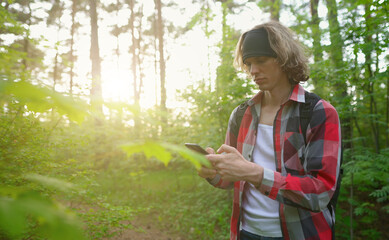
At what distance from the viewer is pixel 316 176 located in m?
1.44

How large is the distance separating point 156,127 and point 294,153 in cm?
356

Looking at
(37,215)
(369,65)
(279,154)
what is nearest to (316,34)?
(369,65)

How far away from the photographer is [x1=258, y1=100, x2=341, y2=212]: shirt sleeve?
54.3 inches

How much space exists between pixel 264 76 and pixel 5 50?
2.12 m

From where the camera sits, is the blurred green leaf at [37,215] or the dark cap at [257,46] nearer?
the blurred green leaf at [37,215]

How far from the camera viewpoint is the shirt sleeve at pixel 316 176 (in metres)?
1.38

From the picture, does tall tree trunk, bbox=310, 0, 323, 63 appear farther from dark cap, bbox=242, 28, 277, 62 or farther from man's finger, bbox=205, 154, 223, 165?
man's finger, bbox=205, 154, 223, 165

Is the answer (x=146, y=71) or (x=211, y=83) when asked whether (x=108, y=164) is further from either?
(x=146, y=71)

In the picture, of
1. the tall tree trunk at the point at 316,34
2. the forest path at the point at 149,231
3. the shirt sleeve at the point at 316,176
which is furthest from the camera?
the forest path at the point at 149,231

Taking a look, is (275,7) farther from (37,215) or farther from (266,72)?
(37,215)

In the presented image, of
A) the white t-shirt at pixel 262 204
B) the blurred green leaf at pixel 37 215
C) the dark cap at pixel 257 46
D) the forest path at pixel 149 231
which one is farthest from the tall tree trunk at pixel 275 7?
the blurred green leaf at pixel 37 215

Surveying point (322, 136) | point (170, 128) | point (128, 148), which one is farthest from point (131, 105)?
point (170, 128)

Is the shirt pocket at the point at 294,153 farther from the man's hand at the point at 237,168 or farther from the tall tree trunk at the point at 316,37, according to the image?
the tall tree trunk at the point at 316,37

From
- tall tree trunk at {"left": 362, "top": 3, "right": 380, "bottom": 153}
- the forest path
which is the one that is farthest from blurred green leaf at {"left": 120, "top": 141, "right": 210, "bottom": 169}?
the forest path
